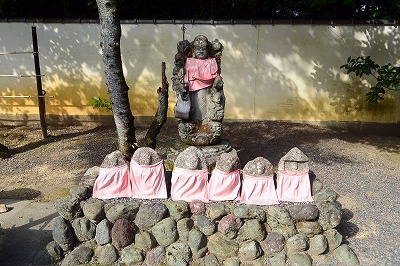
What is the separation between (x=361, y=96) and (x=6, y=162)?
26.6 ft

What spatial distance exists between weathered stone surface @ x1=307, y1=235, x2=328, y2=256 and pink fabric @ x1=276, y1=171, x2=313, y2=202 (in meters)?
0.50

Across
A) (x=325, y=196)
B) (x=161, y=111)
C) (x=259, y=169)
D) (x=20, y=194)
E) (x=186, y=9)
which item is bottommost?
(x=20, y=194)

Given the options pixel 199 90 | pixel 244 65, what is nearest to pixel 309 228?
pixel 199 90

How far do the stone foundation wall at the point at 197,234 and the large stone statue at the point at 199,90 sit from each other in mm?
1611

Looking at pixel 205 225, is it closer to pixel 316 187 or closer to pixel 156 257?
pixel 156 257

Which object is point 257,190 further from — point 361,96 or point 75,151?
point 361,96

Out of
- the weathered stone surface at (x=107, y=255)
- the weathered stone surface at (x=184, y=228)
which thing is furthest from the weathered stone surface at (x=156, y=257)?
the weathered stone surface at (x=107, y=255)

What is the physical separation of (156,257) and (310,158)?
14.0 ft

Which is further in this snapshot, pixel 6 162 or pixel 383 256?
pixel 6 162

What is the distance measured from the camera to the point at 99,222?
4.80m

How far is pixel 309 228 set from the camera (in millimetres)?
4648

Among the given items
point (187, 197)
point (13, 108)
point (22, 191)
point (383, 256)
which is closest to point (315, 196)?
point (383, 256)

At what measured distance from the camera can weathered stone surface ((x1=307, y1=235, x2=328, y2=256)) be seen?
4617mm

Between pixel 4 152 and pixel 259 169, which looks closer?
pixel 259 169
